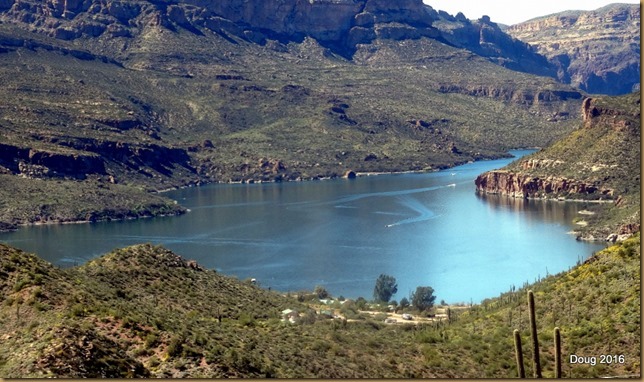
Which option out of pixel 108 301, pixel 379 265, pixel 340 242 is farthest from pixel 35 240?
pixel 108 301

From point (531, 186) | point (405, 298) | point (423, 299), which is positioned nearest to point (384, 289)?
point (405, 298)

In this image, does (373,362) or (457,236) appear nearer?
(373,362)

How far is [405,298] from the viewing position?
87.6m

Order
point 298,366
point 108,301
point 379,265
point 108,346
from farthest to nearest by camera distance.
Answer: point 379,265 < point 108,301 < point 298,366 < point 108,346

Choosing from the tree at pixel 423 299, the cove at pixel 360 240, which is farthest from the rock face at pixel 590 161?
the tree at pixel 423 299

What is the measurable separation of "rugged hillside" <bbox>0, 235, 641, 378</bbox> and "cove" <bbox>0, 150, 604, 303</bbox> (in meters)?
43.4

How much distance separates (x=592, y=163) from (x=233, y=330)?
139736 millimetres

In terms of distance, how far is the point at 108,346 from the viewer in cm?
3161

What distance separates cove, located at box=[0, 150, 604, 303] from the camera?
Answer: 351 feet

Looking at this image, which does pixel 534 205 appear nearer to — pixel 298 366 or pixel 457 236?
pixel 457 236

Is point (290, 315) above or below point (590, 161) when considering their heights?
below

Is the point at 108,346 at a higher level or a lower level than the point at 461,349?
higher

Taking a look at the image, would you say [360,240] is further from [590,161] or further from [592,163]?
[590,161]

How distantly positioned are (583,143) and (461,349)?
143 meters
